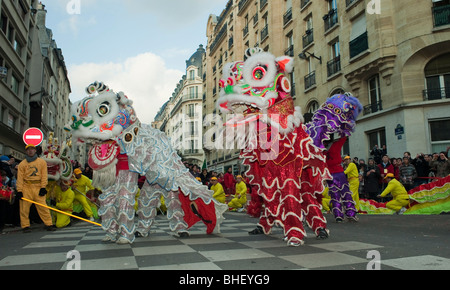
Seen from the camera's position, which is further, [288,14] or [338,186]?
[288,14]

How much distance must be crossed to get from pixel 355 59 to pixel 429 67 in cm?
273

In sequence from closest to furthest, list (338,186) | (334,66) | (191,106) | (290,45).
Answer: (338,186)
(334,66)
(290,45)
(191,106)

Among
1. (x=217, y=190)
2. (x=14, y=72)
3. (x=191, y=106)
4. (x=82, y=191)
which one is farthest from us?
(x=191, y=106)

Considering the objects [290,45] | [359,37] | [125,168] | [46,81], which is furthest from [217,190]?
[46,81]

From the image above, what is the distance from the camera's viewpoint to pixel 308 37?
18.0 m

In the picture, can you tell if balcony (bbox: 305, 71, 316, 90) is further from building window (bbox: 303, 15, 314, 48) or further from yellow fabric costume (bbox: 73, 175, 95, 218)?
yellow fabric costume (bbox: 73, 175, 95, 218)

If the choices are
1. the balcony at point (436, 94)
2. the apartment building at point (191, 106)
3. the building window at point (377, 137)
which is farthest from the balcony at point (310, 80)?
the apartment building at point (191, 106)

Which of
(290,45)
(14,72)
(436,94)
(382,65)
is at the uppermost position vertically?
(290,45)

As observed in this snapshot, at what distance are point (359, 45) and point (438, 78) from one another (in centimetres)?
325

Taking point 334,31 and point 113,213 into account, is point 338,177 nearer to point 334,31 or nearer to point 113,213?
point 113,213

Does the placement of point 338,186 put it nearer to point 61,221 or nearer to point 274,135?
point 274,135

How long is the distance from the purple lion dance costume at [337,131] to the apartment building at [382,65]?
4.94 metres

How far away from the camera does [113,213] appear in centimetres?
407

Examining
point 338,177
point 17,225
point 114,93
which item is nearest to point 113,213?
point 114,93
